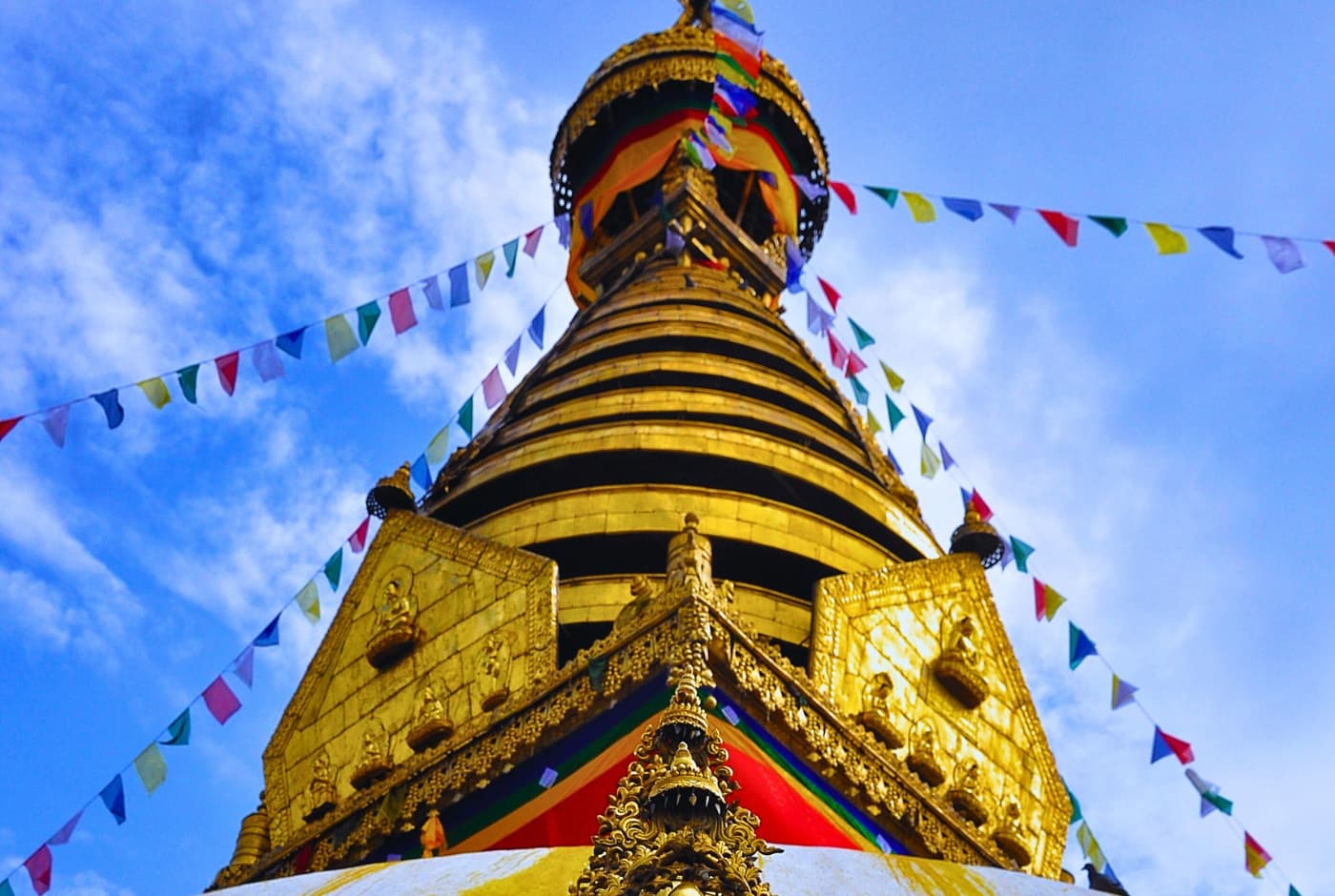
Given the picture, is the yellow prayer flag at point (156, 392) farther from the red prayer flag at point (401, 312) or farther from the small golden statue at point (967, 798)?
the small golden statue at point (967, 798)

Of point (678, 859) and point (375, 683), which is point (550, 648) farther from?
point (678, 859)

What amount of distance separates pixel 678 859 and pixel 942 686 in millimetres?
6462

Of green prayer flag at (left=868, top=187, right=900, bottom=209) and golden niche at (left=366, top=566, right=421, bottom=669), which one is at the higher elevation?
green prayer flag at (left=868, top=187, right=900, bottom=209)

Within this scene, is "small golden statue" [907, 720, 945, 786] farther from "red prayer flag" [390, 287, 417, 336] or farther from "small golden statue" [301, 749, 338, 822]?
"red prayer flag" [390, 287, 417, 336]

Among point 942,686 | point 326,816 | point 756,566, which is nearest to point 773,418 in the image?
point 756,566

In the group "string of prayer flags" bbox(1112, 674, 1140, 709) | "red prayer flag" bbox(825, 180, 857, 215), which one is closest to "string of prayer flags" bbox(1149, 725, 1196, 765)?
"string of prayer flags" bbox(1112, 674, 1140, 709)

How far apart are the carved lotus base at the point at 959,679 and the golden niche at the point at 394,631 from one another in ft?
12.0

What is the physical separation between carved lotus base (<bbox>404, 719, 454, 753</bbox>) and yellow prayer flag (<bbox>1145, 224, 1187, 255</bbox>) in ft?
21.5

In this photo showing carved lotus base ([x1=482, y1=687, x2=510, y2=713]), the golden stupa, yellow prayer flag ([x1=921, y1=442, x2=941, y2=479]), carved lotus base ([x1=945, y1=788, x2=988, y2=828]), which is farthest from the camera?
yellow prayer flag ([x1=921, y1=442, x2=941, y2=479])

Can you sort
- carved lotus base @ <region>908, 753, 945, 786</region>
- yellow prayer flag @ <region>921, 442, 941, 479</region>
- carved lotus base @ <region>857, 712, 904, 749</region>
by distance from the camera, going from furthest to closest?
yellow prayer flag @ <region>921, 442, 941, 479</region> → carved lotus base @ <region>908, 753, 945, 786</region> → carved lotus base @ <region>857, 712, 904, 749</region>

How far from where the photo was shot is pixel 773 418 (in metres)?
13.3

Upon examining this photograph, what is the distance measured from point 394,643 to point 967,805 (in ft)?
13.2

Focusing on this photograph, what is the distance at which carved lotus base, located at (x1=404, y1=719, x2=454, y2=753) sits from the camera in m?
9.70

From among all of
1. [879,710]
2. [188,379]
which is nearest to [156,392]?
[188,379]
